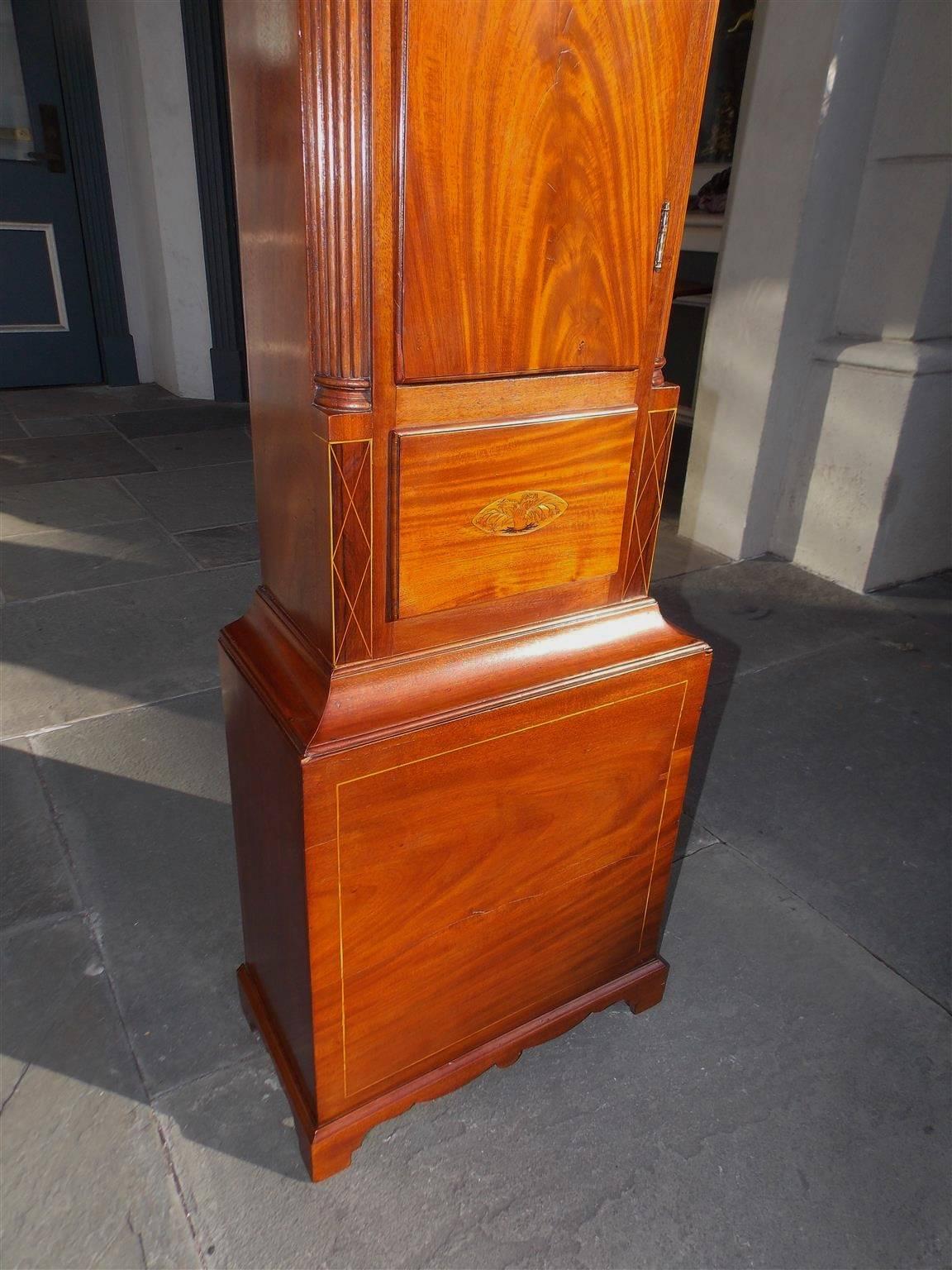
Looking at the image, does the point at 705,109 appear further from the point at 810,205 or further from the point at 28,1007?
the point at 28,1007

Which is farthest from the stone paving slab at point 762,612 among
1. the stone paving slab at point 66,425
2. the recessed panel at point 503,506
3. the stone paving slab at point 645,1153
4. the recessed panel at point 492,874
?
the stone paving slab at point 66,425

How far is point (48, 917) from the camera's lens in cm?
166

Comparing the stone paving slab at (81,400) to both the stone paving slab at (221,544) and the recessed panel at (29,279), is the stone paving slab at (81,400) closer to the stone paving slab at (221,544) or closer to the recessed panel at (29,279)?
the recessed panel at (29,279)

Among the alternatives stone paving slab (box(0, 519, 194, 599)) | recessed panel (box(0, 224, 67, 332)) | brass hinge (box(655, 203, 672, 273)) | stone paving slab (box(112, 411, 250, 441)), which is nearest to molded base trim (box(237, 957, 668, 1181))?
brass hinge (box(655, 203, 672, 273))

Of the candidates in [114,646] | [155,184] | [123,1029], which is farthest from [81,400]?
[123,1029]

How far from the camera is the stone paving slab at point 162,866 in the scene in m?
1.46

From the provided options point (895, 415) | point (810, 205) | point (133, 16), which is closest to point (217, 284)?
point (133, 16)

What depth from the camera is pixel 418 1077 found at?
4.21 ft

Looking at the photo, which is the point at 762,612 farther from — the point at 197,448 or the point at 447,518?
the point at 197,448

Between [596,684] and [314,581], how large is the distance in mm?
393

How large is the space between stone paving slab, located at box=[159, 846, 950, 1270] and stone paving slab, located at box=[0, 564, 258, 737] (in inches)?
50.3

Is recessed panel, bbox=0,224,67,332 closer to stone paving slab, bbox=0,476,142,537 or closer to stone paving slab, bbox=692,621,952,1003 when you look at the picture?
stone paving slab, bbox=0,476,142,537

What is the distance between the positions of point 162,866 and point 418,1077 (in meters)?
0.78

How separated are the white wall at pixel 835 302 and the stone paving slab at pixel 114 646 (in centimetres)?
195
